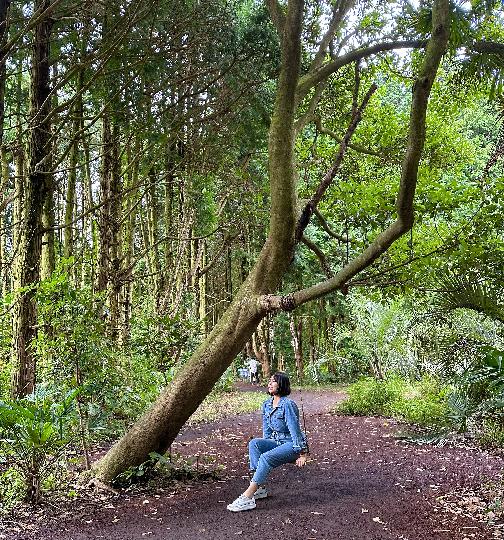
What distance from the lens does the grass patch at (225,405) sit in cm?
1324

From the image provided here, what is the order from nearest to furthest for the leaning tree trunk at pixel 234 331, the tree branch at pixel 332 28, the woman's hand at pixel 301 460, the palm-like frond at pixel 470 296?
the woman's hand at pixel 301 460 < the palm-like frond at pixel 470 296 < the leaning tree trunk at pixel 234 331 < the tree branch at pixel 332 28

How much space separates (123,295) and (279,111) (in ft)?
20.9

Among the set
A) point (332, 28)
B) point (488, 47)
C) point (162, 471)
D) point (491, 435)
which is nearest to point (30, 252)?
point (162, 471)

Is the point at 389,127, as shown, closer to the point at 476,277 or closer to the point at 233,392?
the point at 476,277

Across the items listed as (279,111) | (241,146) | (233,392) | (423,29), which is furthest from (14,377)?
(233,392)

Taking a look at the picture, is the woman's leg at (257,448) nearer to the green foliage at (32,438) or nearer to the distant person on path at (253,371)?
the green foliage at (32,438)

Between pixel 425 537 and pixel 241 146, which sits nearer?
pixel 425 537

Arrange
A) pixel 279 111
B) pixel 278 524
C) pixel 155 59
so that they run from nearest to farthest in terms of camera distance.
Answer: pixel 278 524
pixel 279 111
pixel 155 59

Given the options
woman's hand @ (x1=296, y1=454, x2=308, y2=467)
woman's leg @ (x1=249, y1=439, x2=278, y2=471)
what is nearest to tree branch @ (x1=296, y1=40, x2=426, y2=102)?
woman's leg @ (x1=249, y1=439, x2=278, y2=471)

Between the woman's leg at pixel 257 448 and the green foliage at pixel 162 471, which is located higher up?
the woman's leg at pixel 257 448

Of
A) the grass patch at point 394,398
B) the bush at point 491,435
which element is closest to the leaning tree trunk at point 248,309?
the bush at point 491,435

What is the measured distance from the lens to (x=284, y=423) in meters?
5.51

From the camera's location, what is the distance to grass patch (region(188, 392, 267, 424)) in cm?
1324

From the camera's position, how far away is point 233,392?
19.4m
